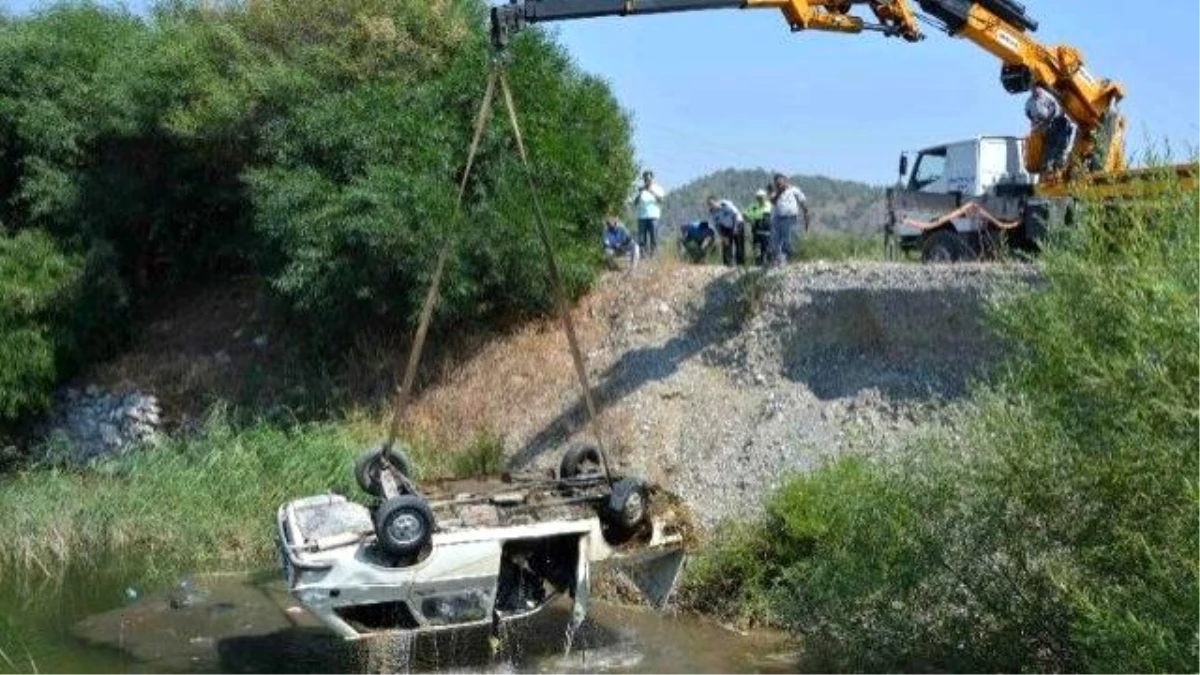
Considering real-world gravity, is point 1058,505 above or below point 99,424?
above

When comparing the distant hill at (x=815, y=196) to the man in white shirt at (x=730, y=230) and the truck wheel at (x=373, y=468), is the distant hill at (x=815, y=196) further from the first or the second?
the truck wheel at (x=373, y=468)

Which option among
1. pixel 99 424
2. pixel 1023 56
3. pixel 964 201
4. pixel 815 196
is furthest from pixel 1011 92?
pixel 815 196

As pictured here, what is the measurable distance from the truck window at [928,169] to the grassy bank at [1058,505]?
556 inches

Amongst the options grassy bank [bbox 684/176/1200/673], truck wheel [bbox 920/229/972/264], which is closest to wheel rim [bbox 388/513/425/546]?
grassy bank [bbox 684/176/1200/673]

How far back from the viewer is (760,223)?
26.9 metres

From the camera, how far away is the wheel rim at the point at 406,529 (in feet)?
45.6

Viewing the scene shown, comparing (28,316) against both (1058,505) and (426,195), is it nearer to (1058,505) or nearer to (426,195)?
(426,195)

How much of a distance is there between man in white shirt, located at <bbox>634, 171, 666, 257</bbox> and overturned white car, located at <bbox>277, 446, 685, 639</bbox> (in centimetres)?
1078

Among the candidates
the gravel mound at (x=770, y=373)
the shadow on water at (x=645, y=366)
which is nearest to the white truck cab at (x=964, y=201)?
the gravel mound at (x=770, y=373)

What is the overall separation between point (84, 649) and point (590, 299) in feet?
36.7

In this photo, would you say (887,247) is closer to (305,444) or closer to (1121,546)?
(305,444)

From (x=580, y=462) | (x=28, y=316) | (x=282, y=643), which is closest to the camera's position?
(x=282, y=643)

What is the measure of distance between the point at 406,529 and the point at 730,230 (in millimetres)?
14412

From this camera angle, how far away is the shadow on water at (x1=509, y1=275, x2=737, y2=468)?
74.4ft
